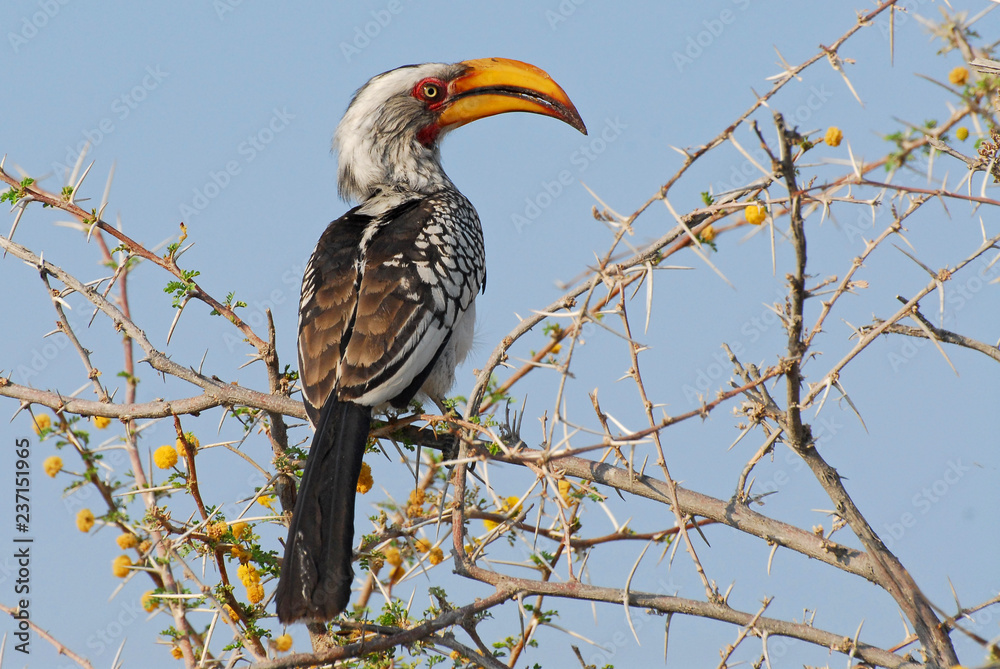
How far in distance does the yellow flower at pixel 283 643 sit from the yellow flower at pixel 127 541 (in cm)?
61

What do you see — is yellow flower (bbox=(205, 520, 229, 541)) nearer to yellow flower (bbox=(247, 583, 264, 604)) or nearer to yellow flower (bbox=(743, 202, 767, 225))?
yellow flower (bbox=(247, 583, 264, 604))

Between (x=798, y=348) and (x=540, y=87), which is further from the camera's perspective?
(x=540, y=87)

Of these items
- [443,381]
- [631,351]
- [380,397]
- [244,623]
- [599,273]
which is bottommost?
[244,623]

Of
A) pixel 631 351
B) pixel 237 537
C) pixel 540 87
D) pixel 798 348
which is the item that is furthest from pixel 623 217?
Answer: pixel 540 87

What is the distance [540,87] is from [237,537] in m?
3.22

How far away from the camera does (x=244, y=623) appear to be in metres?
3.08

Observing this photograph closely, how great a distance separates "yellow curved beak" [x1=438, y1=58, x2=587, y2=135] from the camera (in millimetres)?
5215

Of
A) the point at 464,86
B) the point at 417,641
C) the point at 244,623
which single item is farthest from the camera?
the point at 464,86

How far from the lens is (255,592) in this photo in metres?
3.14

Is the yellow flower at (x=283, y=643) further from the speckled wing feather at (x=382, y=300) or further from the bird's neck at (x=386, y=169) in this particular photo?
the bird's neck at (x=386, y=169)

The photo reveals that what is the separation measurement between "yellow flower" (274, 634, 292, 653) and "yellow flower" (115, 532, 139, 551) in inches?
23.9

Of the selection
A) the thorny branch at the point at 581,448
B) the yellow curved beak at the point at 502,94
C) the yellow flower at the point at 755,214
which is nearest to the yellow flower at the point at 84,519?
the thorny branch at the point at 581,448

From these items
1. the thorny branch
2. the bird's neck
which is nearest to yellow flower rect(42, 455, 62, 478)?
the thorny branch

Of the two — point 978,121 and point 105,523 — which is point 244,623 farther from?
point 978,121
